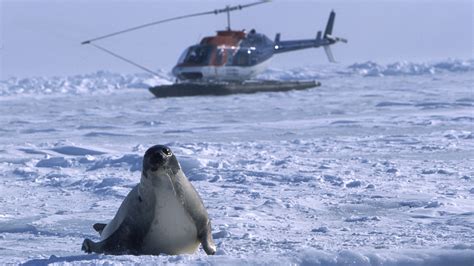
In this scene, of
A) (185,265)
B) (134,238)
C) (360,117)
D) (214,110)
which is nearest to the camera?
(185,265)

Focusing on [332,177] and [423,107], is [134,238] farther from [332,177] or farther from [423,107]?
[423,107]

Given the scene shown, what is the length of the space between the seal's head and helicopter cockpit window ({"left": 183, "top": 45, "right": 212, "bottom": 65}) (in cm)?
1630

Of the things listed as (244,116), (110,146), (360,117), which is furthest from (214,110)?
(110,146)

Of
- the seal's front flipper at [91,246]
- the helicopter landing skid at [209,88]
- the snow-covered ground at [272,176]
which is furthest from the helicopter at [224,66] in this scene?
the seal's front flipper at [91,246]

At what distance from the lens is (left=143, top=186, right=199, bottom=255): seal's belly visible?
3934 mm

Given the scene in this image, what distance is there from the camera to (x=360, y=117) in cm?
1307

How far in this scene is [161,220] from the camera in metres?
3.95

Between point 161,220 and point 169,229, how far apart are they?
58mm

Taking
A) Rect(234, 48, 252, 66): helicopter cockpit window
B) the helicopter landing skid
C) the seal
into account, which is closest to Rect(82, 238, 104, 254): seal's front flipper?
the seal

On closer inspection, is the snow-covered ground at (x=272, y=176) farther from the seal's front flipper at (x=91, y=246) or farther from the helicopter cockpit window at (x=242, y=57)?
the helicopter cockpit window at (x=242, y=57)

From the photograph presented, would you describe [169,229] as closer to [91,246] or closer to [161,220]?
[161,220]

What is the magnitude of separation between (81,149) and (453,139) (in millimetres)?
3647

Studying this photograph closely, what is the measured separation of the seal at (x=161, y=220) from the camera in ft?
12.9

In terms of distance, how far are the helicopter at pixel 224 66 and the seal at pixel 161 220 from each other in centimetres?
1492
